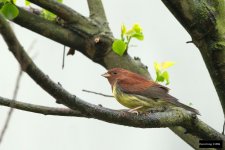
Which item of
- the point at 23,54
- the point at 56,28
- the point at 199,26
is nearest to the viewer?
the point at 23,54

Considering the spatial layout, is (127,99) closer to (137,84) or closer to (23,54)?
(137,84)

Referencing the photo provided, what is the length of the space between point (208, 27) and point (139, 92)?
127 centimetres

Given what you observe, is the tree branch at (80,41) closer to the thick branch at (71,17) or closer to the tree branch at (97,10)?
the thick branch at (71,17)

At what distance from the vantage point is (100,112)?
2.81m

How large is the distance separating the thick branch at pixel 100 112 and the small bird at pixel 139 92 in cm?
73

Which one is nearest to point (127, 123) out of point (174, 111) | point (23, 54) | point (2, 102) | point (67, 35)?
point (174, 111)

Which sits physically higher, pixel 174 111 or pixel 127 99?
pixel 127 99

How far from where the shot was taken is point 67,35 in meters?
4.09

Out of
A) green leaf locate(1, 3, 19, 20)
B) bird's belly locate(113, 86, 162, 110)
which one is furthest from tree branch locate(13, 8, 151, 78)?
green leaf locate(1, 3, 19, 20)

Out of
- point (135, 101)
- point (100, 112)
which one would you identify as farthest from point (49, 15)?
point (100, 112)

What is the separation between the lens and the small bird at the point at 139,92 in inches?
165

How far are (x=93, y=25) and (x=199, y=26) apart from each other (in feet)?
3.47

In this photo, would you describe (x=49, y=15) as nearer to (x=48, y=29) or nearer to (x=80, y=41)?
(x=48, y=29)

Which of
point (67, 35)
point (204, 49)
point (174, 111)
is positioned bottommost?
point (174, 111)
